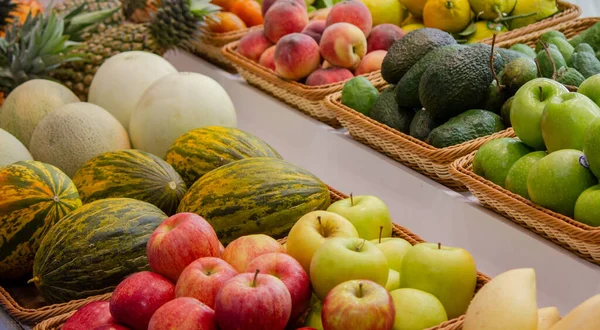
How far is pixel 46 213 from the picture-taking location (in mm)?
1802

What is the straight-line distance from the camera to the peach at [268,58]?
290 cm

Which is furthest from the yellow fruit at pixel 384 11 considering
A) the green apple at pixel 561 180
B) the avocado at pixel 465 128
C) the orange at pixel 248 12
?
the green apple at pixel 561 180

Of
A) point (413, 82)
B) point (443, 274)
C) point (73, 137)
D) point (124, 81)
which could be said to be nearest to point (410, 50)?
point (413, 82)

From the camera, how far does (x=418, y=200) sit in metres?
2.12

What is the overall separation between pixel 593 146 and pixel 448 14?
Result: 128cm

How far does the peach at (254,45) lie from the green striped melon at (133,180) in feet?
3.76

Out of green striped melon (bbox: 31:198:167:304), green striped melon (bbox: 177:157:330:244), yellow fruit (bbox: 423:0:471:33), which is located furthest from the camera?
yellow fruit (bbox: 423:0:471:33)

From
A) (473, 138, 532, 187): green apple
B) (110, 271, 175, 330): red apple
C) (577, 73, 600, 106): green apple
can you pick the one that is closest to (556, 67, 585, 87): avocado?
(577, 73, 600, 106): green apple

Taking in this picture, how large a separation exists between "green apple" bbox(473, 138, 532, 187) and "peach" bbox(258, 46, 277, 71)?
117 centimetres

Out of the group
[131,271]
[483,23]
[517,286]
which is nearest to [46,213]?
[131,271]

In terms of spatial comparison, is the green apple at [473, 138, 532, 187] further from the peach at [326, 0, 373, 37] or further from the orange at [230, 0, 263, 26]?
the orange at [230, 0, 263, 26]

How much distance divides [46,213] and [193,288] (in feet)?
2.39

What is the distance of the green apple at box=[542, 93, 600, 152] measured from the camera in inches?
69.2

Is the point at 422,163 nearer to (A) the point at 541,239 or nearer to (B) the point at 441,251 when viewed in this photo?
(A) the point at 541,239
